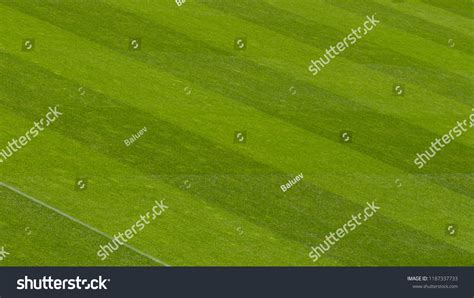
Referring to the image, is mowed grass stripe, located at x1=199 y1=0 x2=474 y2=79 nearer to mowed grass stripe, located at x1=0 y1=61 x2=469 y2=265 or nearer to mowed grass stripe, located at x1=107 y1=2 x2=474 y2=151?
mowed grass stripe, located at x1=107 y1=2 x2=474 y2=151

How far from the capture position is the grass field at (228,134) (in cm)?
2275

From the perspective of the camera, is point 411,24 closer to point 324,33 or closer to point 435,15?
point 435,15

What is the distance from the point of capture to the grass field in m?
22.8

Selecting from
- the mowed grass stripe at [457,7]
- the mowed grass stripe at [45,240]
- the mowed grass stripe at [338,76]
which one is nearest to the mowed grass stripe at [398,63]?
the mowed grass stripe at [338,76]

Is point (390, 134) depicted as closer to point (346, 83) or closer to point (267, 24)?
point (346, 83)

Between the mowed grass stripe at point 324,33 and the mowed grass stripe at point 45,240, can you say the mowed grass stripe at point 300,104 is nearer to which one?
the mowed grass stripe at point 324,33

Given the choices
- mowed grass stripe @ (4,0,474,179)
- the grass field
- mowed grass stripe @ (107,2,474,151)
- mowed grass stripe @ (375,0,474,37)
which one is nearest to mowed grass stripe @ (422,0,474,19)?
mowed grass stripe @ (375,0,474,37)

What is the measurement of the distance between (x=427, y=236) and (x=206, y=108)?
17.7 feet

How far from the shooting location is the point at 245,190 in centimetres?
2417

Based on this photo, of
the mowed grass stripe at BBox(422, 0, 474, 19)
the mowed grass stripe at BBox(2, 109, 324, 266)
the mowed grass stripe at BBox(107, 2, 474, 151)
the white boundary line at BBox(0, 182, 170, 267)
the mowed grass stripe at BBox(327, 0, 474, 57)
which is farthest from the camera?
the mowed grass stripe at BBox(422, 0, 474, 19)

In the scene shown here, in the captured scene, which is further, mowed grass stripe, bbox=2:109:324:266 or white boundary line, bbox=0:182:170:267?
mowed grass stripe, bbox=2:109:324:266

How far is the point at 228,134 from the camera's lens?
25891mm
